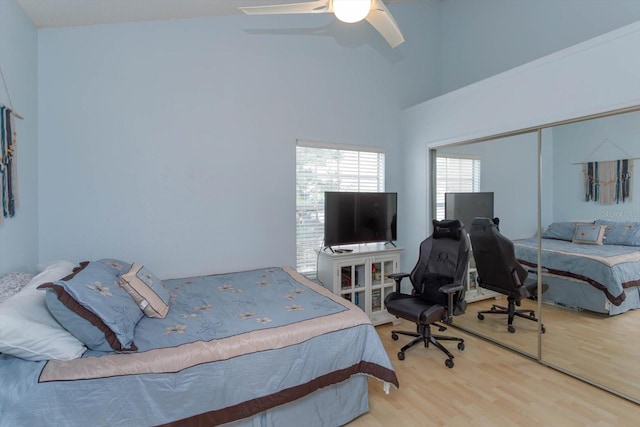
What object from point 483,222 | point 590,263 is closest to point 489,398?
point 590,263

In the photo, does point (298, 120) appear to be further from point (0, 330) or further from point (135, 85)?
point (0, 330)

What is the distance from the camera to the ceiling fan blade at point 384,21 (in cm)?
185

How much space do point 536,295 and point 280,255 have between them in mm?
2435

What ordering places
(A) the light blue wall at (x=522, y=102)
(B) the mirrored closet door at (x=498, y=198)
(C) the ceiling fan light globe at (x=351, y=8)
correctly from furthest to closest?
1. (B) the mirrored closet door at (x=498, y=198)
2. (A) the light blue wall at (x=522, y=102)
3. (C) the ceiling fan light globe at (x=351, y=8)

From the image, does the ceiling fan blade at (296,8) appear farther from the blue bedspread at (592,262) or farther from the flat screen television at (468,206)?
the blue bedspread at (592,262)

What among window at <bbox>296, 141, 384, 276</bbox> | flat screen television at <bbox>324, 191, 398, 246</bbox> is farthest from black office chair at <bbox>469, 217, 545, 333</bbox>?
window at <bbox>296, 141, 384, 276</bbox>

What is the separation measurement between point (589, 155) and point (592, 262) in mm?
846

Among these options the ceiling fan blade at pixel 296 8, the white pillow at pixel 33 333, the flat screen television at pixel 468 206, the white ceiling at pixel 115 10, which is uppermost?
the white ceiling at pixel 115 10

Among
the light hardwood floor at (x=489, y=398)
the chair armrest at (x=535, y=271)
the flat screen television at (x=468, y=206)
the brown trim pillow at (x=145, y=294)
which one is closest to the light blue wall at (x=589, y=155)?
the chair armrest at (x=535, y=271)

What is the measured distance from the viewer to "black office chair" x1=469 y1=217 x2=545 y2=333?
9.50 feet

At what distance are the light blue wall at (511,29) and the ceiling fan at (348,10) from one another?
91.9 inches

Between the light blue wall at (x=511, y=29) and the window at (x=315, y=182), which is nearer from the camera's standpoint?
the light blue wall at (x=511, y=29)

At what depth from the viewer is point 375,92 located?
397 cm

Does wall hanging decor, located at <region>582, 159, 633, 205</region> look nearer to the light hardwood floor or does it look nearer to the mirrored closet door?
the mirrored closet door
